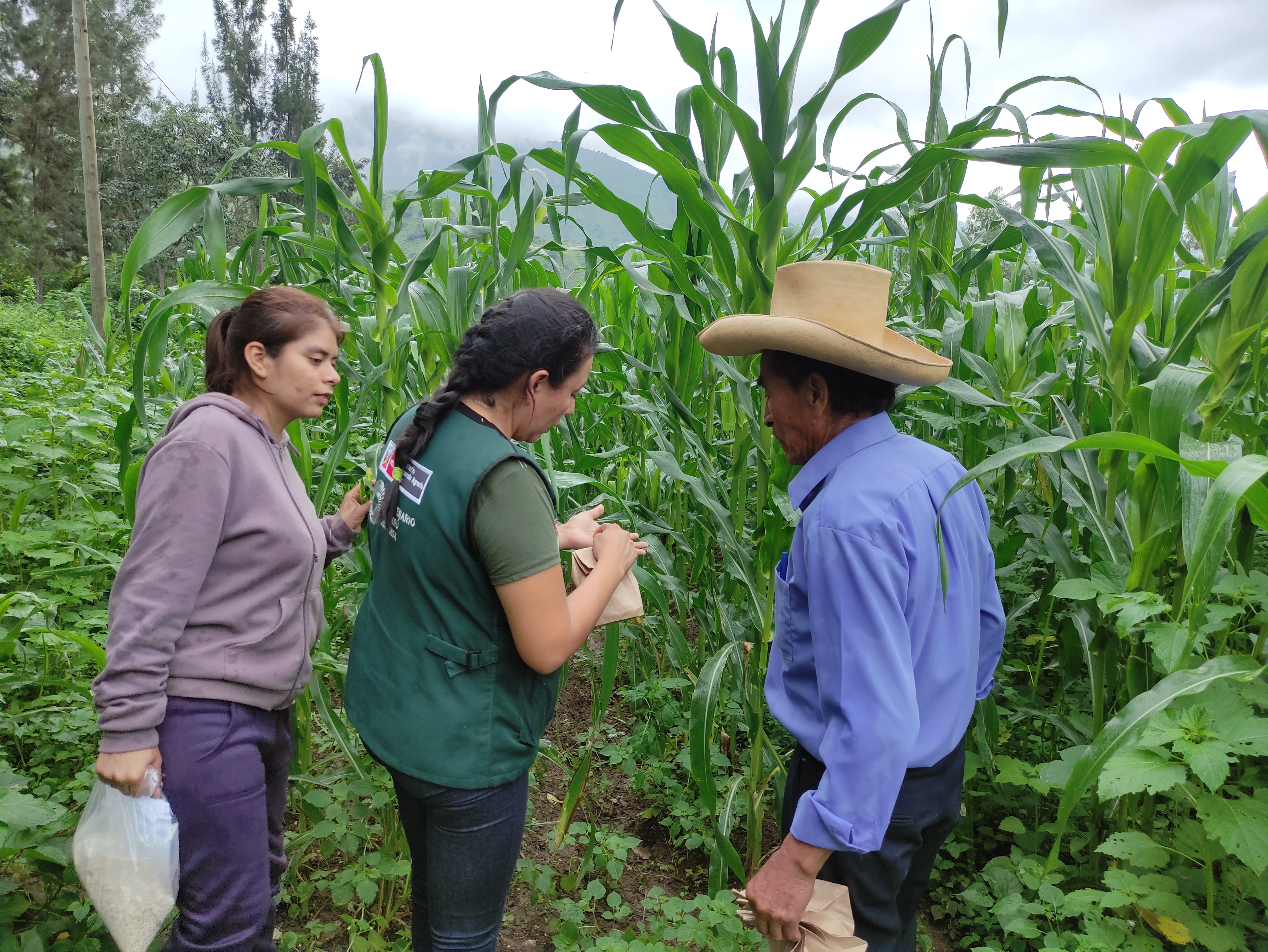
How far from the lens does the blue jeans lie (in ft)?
4.66

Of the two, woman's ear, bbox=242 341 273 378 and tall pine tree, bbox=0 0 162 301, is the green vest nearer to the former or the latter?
woman's ear, bbox=242 341 273 378

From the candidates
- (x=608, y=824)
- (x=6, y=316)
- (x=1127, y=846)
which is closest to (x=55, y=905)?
(x=608, y=824)

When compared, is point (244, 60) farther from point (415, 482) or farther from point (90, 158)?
point (415, 482)

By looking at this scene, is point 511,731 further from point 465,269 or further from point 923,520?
point 465,269

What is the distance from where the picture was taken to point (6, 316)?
543 inches

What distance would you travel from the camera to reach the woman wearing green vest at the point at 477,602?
132cm

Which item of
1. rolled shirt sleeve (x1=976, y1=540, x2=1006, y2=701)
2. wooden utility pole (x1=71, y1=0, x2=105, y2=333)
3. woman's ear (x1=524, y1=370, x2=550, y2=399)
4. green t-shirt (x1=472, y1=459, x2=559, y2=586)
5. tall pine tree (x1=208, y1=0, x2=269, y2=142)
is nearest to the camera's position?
green t-shirt (x1=472, y1=459, x2=559, y2=586)

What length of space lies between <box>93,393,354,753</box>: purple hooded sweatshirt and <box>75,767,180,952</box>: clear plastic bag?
0.11 metres

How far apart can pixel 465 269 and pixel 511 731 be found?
127 centimetres

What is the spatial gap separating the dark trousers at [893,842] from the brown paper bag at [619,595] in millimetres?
446

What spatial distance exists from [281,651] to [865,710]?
1.17 metres

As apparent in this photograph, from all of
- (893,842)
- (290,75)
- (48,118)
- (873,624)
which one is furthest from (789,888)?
(290,75)

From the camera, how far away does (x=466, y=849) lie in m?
1.43

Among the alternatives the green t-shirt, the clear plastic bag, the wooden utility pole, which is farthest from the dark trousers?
the wooden utility pole
